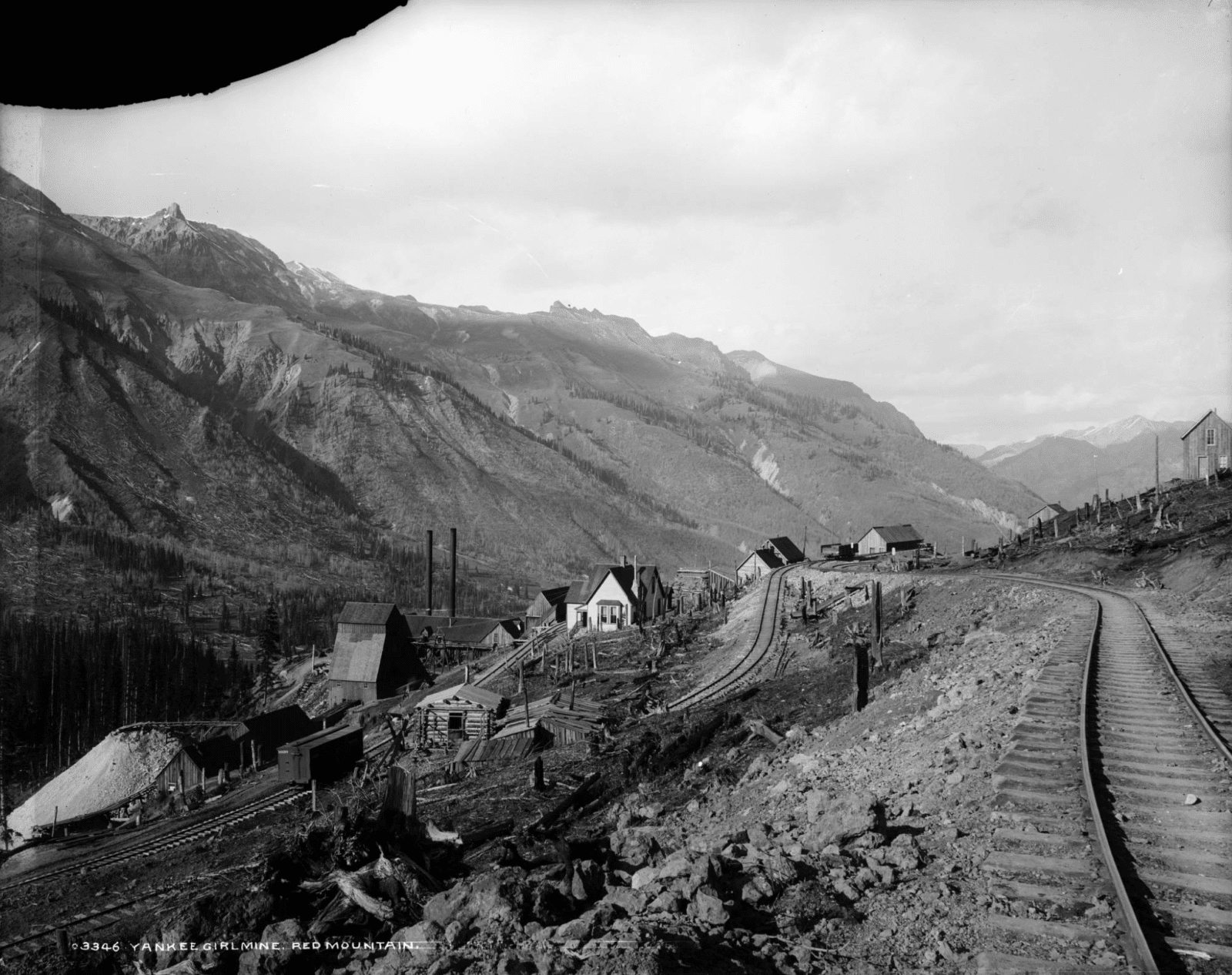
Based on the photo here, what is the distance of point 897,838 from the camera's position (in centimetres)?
793

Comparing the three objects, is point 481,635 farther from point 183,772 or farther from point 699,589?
point 183,772

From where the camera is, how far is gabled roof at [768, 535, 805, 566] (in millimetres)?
68625

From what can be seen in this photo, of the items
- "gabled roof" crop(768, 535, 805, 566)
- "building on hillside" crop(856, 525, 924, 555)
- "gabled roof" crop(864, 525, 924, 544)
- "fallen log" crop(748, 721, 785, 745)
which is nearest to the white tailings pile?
"fallen log" crop(748, 721, 785, 745)

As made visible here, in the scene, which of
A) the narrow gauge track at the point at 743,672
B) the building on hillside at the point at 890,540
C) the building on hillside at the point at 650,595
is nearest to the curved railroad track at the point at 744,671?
the narrow gauge track at the point at 743,672

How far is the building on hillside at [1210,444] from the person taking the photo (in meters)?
55.2

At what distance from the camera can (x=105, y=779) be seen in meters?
36.1

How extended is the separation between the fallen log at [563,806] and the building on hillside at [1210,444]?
55306 millimetres

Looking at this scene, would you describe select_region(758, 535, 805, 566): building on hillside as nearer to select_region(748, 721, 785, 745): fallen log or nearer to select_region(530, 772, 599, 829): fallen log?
select_region(748, 721, 785, 745): fallen log

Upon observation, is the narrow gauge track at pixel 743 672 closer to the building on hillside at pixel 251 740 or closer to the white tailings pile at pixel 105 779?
the building on hillside at pixel 251 740

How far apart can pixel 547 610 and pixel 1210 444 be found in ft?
169

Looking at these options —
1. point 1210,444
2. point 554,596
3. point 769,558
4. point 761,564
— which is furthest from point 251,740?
point 1210,444

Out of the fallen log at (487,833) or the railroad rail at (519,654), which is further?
the railroad rail at (519,654)

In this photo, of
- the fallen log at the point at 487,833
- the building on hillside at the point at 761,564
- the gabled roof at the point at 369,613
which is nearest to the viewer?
the fallen log at the point at 487,833

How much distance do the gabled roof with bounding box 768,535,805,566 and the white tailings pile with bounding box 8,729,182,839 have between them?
47583 millimetres
